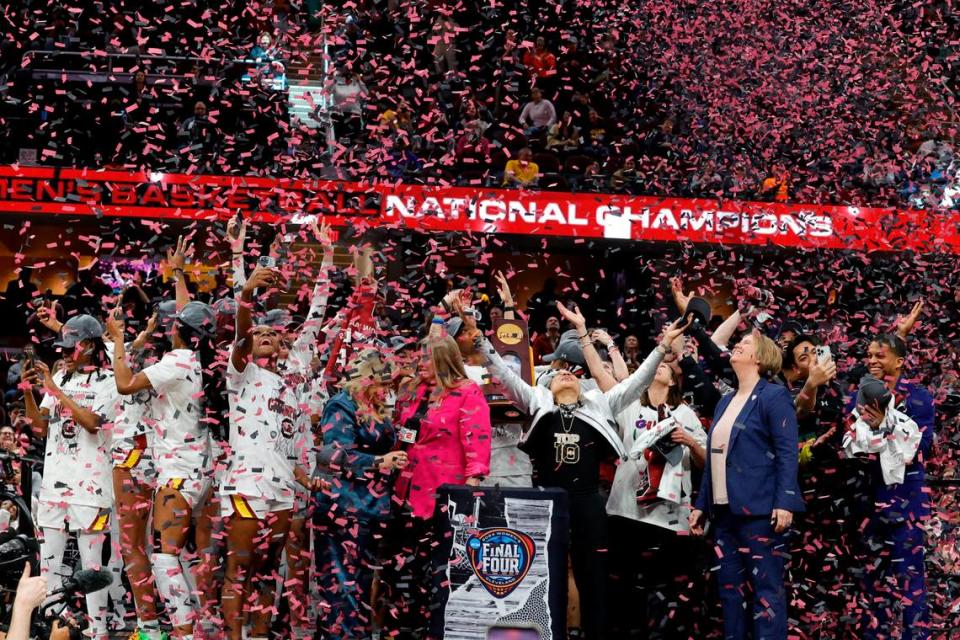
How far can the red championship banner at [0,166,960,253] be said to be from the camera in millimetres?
12656

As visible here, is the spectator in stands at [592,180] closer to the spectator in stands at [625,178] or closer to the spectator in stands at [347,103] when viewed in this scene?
the spectator in stands at [625,178]

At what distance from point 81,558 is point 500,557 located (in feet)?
8.19

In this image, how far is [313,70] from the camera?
1577 cm

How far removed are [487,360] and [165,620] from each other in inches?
90.8

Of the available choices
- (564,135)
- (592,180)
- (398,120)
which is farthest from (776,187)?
(398,120)

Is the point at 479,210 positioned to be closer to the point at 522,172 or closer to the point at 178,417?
the point at 522,172

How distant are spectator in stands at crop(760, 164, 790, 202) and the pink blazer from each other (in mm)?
7817

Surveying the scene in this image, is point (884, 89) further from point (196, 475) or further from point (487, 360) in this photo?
point (196, 475)

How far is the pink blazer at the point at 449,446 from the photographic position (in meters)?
6.27

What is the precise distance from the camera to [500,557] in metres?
6.03

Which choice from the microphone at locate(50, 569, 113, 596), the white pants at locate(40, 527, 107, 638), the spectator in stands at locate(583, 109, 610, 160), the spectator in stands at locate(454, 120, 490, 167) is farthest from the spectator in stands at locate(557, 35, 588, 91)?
the microphone at locate(50, 569, 113, 596)

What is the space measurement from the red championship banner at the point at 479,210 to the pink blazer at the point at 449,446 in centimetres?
641

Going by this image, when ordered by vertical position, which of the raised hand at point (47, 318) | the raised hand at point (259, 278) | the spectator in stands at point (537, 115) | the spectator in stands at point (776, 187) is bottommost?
the raised hand at point (47, 318)

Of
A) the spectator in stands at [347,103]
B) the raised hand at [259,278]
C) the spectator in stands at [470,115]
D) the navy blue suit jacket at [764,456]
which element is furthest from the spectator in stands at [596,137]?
the raised hand at [259,278]
